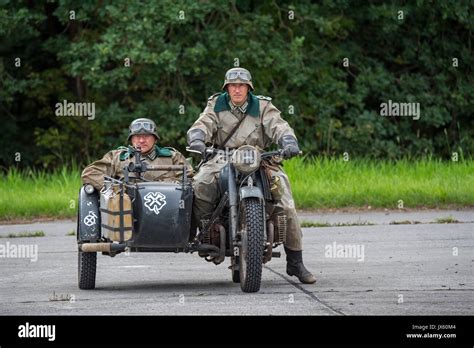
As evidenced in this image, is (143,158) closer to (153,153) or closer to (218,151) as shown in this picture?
(153,153)

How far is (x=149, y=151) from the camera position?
1264 cm

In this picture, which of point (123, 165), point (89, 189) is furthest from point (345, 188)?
point (89, 189)

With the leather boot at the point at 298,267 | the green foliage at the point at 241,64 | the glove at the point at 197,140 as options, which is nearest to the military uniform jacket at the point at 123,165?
the glove at the point at 197,140

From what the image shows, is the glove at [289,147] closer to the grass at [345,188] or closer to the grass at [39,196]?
the grass at [345,188]

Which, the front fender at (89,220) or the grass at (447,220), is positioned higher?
the front fender at (89,220)

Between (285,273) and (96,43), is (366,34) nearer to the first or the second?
(96,43)

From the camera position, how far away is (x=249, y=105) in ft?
40.2

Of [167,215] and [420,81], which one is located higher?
[420,81]

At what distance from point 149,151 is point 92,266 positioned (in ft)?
3.70

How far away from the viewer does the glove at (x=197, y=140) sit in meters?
11.8

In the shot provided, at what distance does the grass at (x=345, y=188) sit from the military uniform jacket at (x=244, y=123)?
814 cm

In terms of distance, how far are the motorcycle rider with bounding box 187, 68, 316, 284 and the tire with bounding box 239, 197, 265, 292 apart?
605 mm

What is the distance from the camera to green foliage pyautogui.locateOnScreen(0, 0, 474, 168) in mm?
27500

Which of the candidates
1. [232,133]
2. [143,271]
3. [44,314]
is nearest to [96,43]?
[143,271]
